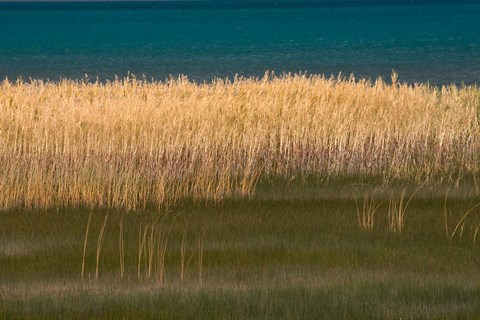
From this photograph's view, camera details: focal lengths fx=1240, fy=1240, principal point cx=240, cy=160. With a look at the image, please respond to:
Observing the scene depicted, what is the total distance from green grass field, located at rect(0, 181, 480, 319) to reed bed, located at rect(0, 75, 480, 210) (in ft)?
3.84

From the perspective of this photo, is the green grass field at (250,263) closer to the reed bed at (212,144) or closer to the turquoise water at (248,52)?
the reed bed at (212,144)

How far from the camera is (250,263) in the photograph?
12977 millimetres

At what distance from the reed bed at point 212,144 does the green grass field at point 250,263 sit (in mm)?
1170

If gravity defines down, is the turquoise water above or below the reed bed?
above

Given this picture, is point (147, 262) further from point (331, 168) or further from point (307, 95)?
point (307, 95)

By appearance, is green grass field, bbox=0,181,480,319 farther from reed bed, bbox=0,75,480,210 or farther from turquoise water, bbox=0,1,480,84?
turquoise water, bbox=0,1,480,84

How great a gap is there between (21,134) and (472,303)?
11536mm

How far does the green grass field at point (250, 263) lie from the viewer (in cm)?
1103

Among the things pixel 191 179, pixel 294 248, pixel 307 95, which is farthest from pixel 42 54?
pixel 294 248

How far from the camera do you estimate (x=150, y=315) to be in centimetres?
1080

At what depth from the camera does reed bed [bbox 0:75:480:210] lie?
18.3 m

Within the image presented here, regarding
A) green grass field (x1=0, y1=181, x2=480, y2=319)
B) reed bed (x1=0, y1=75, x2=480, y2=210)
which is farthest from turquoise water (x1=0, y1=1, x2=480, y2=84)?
green grass field (x1=0, y1=181, x2=480, y2=319)

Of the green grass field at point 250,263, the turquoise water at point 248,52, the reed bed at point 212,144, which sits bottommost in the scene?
the green grass field at point 250,263

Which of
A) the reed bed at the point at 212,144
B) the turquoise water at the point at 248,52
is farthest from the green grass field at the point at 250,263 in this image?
the turquoise water at the point at 248,52
